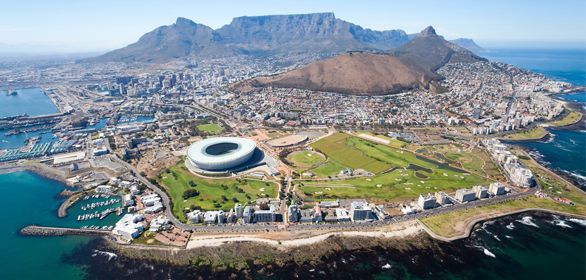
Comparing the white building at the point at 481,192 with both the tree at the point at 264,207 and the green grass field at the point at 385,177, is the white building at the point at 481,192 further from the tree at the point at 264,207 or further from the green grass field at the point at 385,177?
the tree at the point at 264,207

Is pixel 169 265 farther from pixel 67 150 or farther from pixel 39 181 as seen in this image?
pixel 67 150

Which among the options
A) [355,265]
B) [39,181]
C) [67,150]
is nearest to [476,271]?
[355,265]

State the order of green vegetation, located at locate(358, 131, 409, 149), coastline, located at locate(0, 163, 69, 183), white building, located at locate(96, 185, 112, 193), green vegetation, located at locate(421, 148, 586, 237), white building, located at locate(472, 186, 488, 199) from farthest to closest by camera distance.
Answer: green vegetation, located at locate(358, 131, 409, 149), coastline, located at locate(0, 163, 69, 183), white building, located at locate(96, 185, 112, 193), white building, located at locate(472, 186, 488, 199), green vegetation, located at locate(421, 148, 586, 237)

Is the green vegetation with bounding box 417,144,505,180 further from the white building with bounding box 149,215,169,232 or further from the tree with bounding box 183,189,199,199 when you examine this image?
the white building with bounding box 149,215,169,232

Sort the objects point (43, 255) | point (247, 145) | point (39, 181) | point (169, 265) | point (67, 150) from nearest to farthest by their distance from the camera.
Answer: point (169, 265) → point (43, 255) → point (39, 181) → point (247, 145) → point (67, 150)

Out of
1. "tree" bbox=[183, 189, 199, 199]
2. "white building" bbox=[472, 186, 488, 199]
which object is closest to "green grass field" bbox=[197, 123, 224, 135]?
"tree" bbox=[183, 189, 199, 199]

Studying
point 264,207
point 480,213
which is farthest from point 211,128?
point 480,213

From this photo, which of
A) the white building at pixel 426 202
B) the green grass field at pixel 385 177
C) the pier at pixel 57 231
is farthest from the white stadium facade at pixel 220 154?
the white building at pixel 426 202
